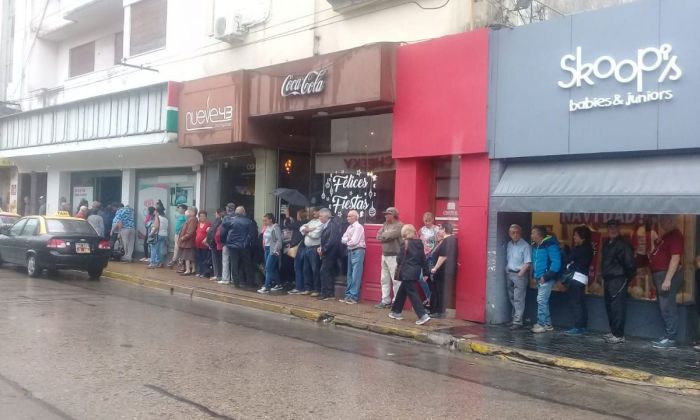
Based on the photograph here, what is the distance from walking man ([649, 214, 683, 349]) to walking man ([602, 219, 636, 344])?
0.36m

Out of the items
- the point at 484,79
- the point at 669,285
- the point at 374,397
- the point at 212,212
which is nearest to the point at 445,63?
the point at 484,79

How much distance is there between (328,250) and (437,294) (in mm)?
2607

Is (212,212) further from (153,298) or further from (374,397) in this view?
(374,397)

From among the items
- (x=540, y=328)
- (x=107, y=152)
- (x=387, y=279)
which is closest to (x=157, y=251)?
(x=107, y=152)

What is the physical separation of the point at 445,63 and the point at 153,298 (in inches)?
296

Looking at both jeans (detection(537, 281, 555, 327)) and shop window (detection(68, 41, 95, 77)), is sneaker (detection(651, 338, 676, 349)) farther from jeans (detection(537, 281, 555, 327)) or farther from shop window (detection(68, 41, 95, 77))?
shop window (detection(68, 41, 95, 77))

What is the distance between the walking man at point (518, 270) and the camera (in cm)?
1081

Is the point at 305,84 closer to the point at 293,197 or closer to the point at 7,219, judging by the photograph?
the point at 293,197

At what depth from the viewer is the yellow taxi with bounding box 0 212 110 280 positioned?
15109 millimetres

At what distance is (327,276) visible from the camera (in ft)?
44.4

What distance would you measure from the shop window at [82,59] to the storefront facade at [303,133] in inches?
336

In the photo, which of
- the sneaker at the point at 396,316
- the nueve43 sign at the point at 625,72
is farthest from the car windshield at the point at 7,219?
the nueve43 sign at the point at 625,72

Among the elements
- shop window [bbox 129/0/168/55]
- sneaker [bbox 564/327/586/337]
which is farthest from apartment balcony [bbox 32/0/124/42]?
sneaker [bbox 564/327/586/337]

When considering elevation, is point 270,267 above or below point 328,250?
below
